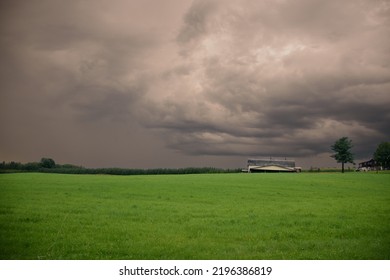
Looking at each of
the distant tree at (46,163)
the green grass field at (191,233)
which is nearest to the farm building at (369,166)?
the green grass field at (191,233)

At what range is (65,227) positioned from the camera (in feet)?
61.1

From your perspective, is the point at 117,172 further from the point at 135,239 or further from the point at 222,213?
the point at 135,239

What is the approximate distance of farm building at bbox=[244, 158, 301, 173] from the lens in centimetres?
12656

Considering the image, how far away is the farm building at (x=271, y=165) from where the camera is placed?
126562 millimetres

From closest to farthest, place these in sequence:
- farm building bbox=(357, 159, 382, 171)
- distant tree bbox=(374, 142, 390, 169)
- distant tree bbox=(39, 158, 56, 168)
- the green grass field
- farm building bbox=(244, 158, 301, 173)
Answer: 1. the green grass field
2. distant tree bbox=(374, 142, 390, 169)
3. farm building bbox=(357, 159, 382, 171)
4. farm building bbox=(244, 158, 301, 173)
5. distant tree bbox=(39, 158, 56, 168)

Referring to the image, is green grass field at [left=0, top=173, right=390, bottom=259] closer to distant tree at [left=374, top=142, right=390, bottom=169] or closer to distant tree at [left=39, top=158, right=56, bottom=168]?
distant tree at [left=374, top=142, right=390, bottom=169]

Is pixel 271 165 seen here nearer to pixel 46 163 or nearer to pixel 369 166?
pixel 369 166

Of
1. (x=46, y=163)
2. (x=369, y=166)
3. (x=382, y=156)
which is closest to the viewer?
(x=382, y=156)

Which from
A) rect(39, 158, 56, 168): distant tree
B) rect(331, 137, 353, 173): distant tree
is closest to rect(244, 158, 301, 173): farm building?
rect(331, 137, 353, 173): distant tree

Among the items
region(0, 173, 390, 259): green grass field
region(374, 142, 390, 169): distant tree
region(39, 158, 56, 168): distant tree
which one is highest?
region(374, 142, 390, 169): distant tree

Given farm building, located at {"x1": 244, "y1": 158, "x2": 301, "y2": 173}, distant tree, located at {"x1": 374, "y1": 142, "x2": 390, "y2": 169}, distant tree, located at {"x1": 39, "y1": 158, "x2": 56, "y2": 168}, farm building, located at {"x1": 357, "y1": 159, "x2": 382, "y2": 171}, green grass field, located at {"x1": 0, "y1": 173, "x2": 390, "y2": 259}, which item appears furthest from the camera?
distant tree, located at {"x1": 39, "y1": 158, "x2": 56, "y2": 168}

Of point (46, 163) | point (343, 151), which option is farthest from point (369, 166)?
point (46, 163)

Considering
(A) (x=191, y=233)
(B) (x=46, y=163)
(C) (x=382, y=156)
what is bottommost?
(A) (x=191, y=233)

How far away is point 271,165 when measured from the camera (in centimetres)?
12912
